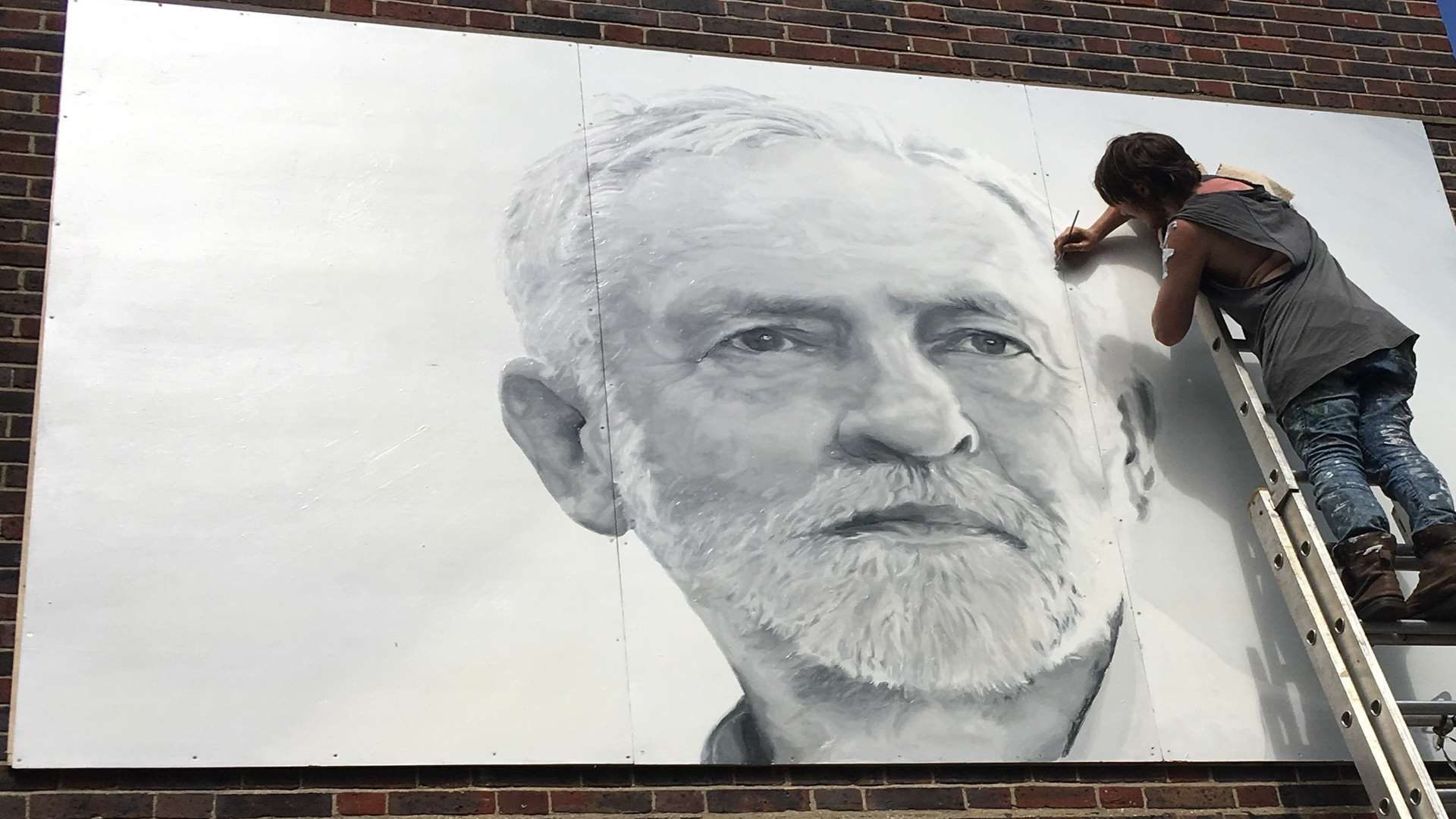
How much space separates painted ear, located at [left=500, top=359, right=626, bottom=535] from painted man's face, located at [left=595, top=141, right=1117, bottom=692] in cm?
6

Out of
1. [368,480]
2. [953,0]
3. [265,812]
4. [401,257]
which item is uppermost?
[953,0]

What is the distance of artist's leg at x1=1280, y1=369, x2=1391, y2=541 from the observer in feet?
12.5

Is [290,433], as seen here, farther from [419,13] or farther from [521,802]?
[419,13]

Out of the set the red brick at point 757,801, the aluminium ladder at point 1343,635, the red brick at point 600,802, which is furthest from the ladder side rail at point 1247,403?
the red brick at point 600,802

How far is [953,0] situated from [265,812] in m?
3.19

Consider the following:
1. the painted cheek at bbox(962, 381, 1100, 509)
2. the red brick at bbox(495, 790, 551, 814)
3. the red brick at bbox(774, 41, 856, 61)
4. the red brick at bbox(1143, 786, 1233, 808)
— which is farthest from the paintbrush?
the red brick at bbox(495, 790, 551, 814)

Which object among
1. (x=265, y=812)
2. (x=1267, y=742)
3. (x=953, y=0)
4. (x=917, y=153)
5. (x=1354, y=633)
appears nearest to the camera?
(x=265, y=812)

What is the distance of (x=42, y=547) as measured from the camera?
137 inches

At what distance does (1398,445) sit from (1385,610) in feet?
1.51

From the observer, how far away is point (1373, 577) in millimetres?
3736

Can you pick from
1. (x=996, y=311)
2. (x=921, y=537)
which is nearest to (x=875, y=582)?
(x=921, y=537)

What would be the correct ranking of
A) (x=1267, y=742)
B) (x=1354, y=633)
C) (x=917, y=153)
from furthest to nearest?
(x=917, y=153)
(x=1267, y=742)
(x=1354, y=633)

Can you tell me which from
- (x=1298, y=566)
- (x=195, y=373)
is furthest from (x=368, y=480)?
(x=1298, y=566)

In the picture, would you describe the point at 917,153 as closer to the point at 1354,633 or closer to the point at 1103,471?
the point at 1103,471
